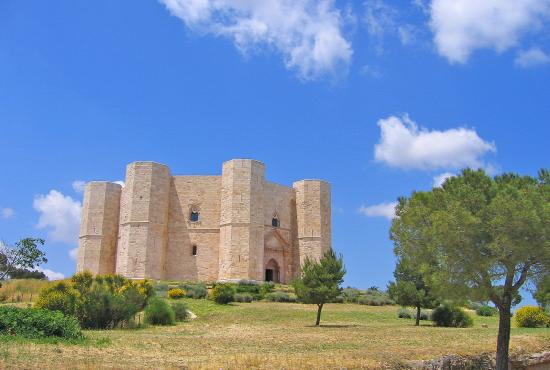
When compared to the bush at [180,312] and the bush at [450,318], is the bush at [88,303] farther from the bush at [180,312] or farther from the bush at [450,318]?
the bush at [450,318]

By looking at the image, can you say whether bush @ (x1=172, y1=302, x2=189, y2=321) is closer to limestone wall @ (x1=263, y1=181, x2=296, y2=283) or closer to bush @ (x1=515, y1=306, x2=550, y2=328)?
bush @ (x1=515, y1=306, x2=550, y2=328)

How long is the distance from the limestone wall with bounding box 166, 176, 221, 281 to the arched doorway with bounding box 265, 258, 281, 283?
13.4 feet

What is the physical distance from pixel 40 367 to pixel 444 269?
8.56 metres

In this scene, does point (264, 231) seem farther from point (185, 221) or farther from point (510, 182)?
point (510, 182)

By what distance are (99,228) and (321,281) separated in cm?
2367

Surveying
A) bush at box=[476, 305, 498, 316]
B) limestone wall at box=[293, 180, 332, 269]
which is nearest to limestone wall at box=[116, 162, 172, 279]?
limestone wall at box=[293, 180, 332, 269]

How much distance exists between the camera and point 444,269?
1257 centimetres

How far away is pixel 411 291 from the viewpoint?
21.2m

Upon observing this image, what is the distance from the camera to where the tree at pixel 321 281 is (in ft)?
67.5

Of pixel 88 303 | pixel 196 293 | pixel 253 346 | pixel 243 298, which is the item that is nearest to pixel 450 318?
pixel 243 298

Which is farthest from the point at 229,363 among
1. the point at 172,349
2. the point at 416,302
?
the point at 416,302

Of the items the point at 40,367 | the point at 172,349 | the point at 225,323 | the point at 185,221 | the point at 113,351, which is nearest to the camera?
the point at 40,367

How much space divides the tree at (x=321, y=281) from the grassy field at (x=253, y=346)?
103 centimetres

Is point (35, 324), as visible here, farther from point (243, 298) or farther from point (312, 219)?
point (312, 219)
